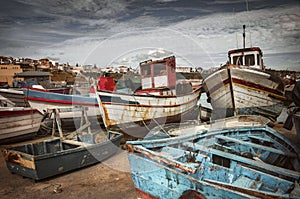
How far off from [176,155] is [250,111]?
6.63 meters

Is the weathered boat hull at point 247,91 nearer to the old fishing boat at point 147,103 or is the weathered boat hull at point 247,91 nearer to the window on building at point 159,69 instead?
the old fishing boat at point 147,103

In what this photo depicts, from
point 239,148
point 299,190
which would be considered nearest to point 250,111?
point 239,148

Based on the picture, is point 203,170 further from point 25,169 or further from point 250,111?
point 250,111

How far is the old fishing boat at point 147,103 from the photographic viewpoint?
25.7 feet

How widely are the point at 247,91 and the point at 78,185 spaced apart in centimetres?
757

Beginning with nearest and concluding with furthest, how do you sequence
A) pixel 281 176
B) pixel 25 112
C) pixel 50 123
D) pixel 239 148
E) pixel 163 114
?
pixel 281 176 < pixel 239 148 < pixel 25 112 < pixel 163 114 < pixel 50 123

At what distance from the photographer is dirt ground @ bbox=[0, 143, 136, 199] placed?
4.55m

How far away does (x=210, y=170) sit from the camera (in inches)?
137

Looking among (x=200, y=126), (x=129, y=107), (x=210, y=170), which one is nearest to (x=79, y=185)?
(x=210, y=170)

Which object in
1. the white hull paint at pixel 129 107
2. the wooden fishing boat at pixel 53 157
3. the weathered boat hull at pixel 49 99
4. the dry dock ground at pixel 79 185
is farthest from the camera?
the weathered boat hull at pixel 49 99

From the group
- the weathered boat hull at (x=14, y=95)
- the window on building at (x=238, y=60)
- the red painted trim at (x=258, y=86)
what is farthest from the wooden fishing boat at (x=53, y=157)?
the window on building at (x=238, y=60)

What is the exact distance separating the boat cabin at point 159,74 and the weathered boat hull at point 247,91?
6.51 feet

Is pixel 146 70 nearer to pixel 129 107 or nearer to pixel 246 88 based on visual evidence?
pixel 129 107

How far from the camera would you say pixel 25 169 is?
16.6ft
